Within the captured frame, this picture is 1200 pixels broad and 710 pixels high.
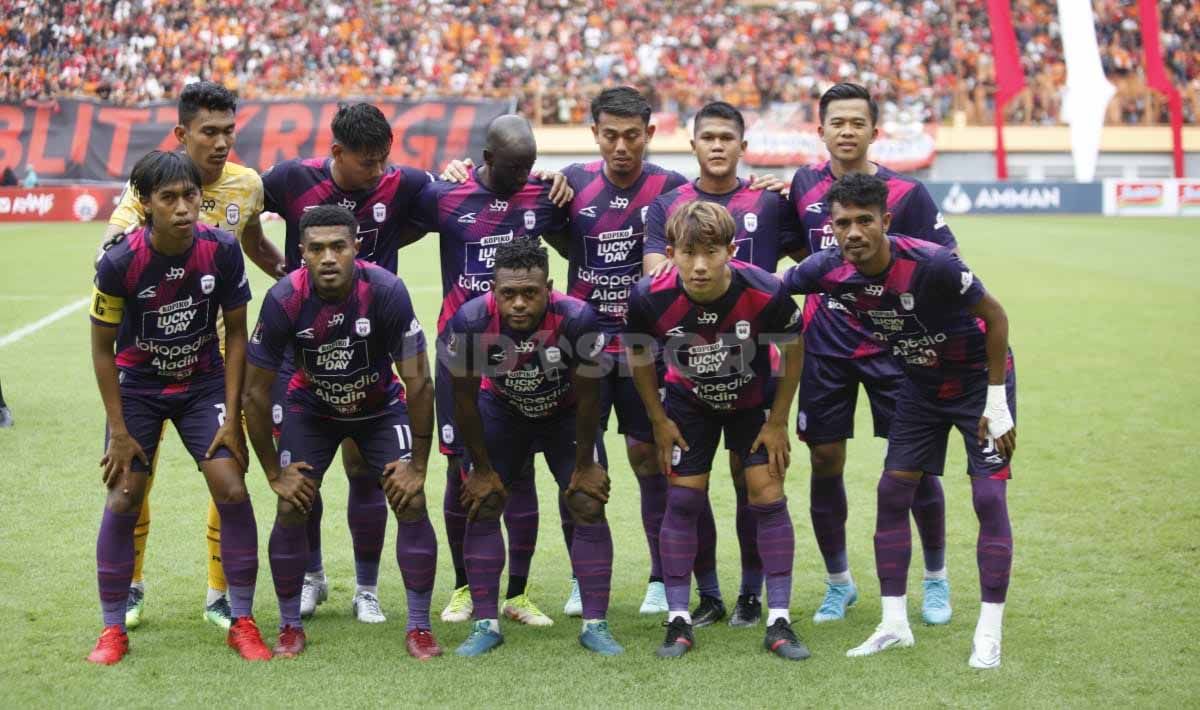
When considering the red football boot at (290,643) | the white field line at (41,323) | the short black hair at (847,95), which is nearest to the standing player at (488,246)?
the red football boot at (290,643)

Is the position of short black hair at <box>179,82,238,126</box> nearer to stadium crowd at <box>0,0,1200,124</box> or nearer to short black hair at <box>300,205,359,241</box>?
short black hair at <box>300,205,359,241</box>

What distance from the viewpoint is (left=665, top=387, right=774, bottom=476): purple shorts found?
19.0 ft

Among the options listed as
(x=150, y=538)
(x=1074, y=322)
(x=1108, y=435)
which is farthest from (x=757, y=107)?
(x=150, y=538)

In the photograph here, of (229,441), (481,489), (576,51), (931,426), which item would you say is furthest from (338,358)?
(576,51)

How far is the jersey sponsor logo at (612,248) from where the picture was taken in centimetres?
630

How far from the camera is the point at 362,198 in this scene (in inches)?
249

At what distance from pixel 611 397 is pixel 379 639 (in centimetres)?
158

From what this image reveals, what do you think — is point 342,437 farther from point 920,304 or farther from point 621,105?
point 920,304

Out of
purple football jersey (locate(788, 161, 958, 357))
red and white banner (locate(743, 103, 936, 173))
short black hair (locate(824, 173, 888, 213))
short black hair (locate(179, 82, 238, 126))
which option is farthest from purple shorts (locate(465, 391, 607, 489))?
red and white banner (locate(743, 103, 936, 173))

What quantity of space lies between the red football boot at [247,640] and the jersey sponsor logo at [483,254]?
1.92m

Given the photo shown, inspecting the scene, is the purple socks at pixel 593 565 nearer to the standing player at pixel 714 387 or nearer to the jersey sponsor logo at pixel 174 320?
the standing player at pixel 714 387

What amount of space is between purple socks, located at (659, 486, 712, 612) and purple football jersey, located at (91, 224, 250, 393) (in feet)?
6.95

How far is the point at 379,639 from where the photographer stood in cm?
586

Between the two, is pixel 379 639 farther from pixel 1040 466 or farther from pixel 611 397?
pixel 1040 466
